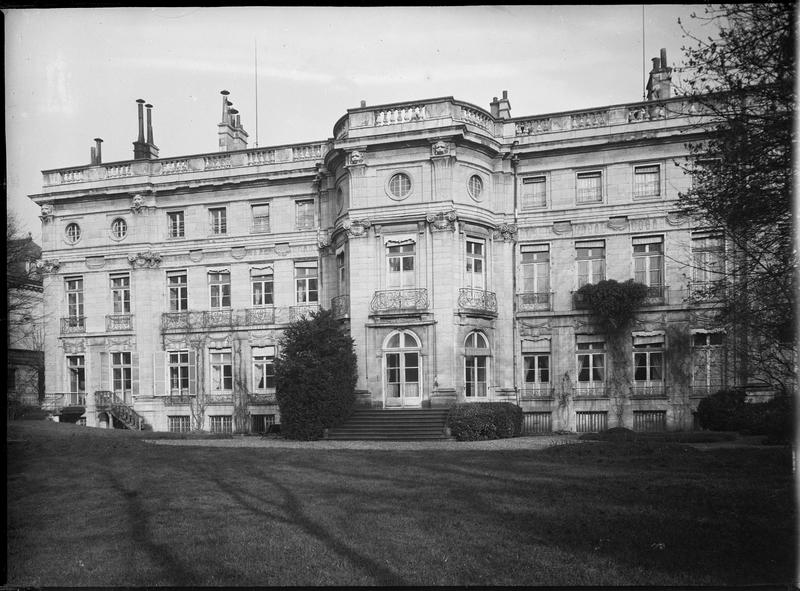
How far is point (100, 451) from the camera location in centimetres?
1590

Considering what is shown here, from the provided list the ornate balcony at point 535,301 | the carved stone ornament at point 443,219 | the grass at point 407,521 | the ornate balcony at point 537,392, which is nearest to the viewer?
the grass at point 407,521

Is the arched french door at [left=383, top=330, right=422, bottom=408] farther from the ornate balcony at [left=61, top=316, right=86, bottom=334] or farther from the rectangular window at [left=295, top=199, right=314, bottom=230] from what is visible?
the ornate balcony at [left=61, top=316, right=86, bottom=334]

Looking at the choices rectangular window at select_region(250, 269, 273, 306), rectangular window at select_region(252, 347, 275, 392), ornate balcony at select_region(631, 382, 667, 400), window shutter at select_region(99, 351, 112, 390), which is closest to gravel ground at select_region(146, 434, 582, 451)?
ornate balcony at select_region(631, 382, 667, 400)

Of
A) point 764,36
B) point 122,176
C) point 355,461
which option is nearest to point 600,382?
point 355,461

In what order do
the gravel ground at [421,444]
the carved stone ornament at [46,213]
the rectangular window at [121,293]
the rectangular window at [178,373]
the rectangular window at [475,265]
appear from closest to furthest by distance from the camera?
the gravel ground at [421,444]
the rectangular window at [475,265]
the rectangular window at [178,373]
the rectangular window at [121,293]
the carved stone ornament at [46,213]

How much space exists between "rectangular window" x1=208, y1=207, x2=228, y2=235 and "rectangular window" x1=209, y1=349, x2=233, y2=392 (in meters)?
5.16

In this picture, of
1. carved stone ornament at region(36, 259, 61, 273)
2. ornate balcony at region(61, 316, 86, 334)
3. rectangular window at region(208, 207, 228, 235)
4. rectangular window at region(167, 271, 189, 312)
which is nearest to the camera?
rectangular window at region(208, 207, 228, 235)

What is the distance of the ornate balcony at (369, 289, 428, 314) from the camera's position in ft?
76.3

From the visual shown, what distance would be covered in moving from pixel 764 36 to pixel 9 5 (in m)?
8.55

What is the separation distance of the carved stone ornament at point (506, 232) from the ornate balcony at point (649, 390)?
7.04 metres

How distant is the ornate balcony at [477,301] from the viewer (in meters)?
23.4

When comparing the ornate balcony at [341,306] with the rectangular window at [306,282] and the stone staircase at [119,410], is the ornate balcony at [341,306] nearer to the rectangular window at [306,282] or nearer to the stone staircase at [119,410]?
the rectangular window at [306,282]

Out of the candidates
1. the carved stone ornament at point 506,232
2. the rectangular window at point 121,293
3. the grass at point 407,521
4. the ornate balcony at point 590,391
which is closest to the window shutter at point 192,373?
the rectangular window at point 121,293

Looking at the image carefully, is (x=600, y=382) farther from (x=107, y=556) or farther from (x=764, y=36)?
(x=107, y=556)
